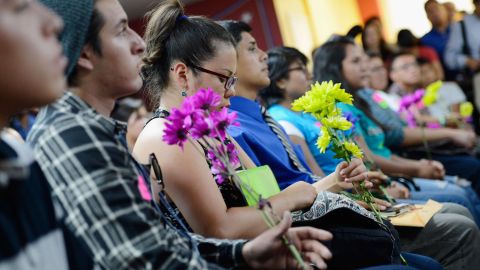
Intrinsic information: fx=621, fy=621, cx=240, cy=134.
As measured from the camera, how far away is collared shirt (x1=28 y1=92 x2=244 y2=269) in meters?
1.21

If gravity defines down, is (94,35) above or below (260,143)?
above

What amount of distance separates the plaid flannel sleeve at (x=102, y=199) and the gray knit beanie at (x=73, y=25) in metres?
0.16

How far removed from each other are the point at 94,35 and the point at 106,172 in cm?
35

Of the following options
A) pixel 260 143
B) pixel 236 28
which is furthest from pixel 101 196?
pixel 236 28

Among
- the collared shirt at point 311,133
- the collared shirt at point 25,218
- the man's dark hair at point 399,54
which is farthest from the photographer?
the man's dark hair at point 399,54

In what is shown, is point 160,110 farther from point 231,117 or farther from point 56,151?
point 56,151

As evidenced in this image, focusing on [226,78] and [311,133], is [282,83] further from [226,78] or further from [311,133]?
[226,78]

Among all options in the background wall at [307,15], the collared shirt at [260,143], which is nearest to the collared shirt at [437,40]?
the background wall at [307,15]

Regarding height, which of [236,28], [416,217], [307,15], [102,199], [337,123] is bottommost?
[416,217]

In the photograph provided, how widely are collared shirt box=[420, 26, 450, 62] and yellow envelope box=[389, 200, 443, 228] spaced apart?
411 cm

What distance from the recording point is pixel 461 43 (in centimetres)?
612

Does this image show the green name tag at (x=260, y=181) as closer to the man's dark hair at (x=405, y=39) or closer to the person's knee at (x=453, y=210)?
the person's knee at (x=453, y=210)

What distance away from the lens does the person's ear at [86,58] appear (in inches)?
54.9

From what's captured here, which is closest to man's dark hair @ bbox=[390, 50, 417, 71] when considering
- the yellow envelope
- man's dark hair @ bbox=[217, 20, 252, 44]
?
man's dark hair @ bbox=[217, 20, 252, 44]
